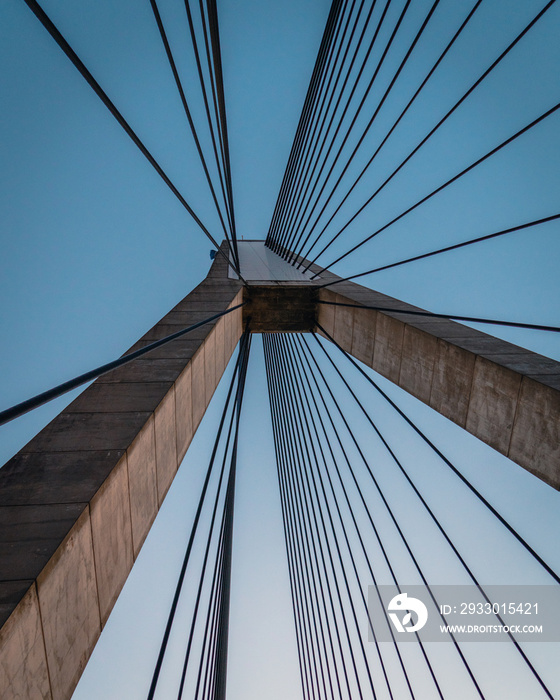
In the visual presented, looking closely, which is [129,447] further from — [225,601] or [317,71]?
[317,71]

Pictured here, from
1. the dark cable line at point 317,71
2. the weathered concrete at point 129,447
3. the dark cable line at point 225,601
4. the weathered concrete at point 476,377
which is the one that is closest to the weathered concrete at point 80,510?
the weathered concrete at point 129,447

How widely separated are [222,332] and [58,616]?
4.96 metres

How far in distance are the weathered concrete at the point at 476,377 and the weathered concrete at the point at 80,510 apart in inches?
124

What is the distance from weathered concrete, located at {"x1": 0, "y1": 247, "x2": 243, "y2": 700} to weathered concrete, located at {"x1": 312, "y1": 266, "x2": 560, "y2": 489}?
3138mm

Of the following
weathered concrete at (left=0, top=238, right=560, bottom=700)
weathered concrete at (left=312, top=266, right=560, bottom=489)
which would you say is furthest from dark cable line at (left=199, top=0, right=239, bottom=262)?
weathered concrete at (left=312, top=266, right=560, bottom=489)

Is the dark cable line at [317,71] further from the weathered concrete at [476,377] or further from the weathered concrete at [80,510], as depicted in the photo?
the weathered concrete at [80,510]

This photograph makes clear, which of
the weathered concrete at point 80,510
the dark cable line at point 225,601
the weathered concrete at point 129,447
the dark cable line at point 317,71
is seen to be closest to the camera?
the weathered concrete at point 80,510

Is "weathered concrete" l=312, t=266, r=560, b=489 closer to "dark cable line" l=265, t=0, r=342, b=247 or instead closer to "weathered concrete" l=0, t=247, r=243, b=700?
"weathered concrete" l=0, t=247, r=243, b=700

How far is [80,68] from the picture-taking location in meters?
2.19

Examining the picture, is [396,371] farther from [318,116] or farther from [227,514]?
[318,116]

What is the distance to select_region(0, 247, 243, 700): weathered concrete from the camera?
2.22m

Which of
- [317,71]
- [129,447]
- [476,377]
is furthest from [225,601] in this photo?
[317,71]

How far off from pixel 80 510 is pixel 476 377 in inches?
166

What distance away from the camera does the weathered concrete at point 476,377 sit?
13.6ft
